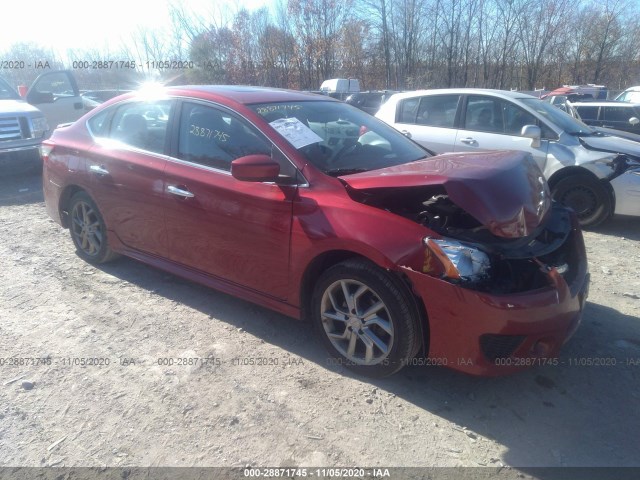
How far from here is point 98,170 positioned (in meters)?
4.43

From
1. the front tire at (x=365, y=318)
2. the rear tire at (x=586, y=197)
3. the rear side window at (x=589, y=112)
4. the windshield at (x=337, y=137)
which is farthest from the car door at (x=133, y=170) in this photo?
the rear side window at (x=589, y=112)

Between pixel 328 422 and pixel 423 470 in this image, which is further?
pixel 328 422

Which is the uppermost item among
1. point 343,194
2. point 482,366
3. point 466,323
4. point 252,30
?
point 252,30

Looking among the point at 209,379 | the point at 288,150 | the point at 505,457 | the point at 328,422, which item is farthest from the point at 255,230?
the point at 505,457

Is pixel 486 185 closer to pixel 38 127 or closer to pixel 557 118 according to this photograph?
pixel 557 118

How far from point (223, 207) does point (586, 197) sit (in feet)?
16.0

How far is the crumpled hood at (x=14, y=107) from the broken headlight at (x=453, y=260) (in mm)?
8609

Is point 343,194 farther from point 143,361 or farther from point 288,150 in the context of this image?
point 143,361

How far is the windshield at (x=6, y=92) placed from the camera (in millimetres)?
9538

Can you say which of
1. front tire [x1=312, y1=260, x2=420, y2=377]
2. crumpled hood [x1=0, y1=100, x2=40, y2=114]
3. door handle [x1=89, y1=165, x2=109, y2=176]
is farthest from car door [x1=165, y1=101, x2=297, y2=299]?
crumpled hood [x1=0, y1=100, x2=40, y2=114]

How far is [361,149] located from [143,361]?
2108 millimetres

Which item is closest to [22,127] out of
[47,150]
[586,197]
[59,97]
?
[59,97]

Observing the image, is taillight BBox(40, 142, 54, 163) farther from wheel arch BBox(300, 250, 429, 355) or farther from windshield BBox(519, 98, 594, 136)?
windshield BBox(519, 98, 594, 136)

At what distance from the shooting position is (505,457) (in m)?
2.54
